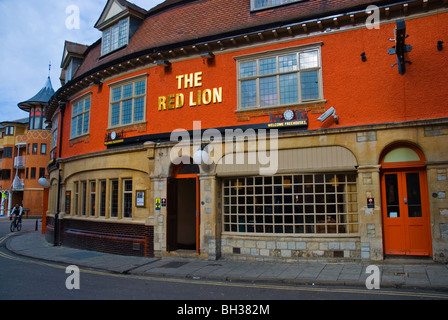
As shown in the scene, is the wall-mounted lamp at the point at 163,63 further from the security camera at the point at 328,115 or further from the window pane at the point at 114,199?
the security camera at the point at 328,115

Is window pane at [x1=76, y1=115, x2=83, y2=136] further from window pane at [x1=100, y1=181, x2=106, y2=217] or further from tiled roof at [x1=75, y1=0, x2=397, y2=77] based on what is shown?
window pane at [x1=100, y1=181, x2=106, y2=217]

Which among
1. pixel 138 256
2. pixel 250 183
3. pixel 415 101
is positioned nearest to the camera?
pixel 415 101

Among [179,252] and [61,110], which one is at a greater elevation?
[61,110]

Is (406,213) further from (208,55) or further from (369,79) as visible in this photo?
(208,55)

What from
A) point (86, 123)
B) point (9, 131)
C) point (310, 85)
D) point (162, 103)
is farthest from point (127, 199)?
point (9, 131)

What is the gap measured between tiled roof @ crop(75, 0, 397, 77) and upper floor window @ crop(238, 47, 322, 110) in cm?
112

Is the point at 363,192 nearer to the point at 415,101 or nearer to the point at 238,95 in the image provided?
the point at 415,101

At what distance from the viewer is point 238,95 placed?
12000mm

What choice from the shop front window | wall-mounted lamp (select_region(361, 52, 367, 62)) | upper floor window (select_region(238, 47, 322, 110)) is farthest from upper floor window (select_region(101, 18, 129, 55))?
wall-mounted lamp (select_region(361, 52, 367, 62))

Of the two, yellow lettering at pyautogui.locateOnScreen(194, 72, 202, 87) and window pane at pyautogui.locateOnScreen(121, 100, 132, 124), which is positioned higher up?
yellow lettering at pyautogui.locateOnScreen(194, 72, 202, 87)

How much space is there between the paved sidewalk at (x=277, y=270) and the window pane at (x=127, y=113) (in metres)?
5.61

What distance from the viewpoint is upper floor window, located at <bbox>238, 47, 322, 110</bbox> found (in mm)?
11133
